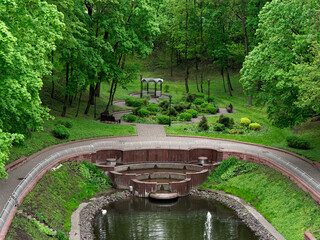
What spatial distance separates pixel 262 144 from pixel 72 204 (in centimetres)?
1850

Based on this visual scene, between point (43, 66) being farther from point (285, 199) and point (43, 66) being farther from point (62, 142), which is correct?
point (285, 199)

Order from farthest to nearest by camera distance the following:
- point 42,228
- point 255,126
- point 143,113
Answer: point 143,113 → point 255,126 → point 42,228

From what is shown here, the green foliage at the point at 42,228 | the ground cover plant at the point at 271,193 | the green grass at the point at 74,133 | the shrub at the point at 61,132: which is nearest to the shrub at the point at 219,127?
the ground cover plant at the point at 271,193

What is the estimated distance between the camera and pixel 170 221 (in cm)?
2583

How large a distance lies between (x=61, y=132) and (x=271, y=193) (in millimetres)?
17954

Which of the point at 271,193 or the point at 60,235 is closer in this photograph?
the point at 60,235

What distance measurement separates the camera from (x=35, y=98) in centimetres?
2012

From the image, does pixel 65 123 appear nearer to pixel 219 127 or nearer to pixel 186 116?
pixel 186 116

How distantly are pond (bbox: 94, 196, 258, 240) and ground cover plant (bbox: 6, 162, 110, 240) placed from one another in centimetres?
217

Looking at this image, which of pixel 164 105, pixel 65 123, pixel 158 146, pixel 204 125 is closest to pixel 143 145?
pixel 158 146

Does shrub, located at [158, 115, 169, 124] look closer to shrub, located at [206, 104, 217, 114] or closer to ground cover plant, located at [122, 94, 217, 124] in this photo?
ground cover plant, located at [122, 94, 217, 124]

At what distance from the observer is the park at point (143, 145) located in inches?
814

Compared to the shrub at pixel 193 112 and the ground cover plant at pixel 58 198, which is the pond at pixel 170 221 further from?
the shrub at pixel 193 112

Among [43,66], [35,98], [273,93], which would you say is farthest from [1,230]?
Result: [273,93]
